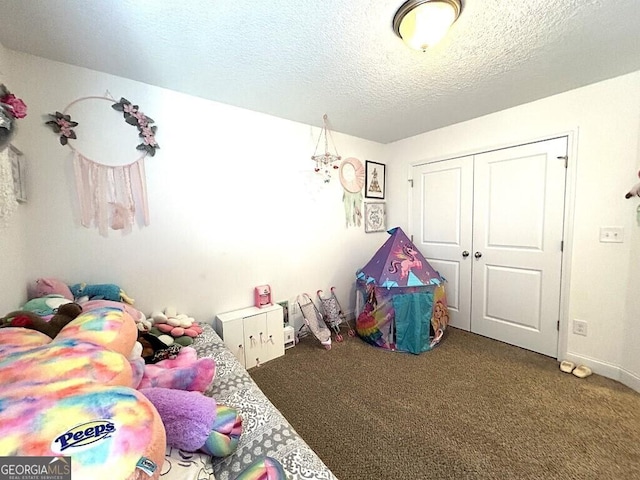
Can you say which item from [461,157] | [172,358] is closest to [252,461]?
[172,358]

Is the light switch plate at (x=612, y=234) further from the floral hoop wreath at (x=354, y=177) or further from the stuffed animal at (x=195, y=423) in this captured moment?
the stuffed animal at (x=195, y=423)

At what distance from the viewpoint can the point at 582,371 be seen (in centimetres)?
198

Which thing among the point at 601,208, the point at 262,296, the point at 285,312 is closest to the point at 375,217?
the point at 285,312

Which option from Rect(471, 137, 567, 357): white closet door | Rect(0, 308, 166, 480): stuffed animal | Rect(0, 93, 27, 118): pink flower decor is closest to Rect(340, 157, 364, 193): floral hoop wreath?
Rect(471, 137, 567, 357): white closet door

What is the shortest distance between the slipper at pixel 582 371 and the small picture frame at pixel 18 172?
394 cm

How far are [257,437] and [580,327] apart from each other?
267cm

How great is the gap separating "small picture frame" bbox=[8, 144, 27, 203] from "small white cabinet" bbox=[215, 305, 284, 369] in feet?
4.71

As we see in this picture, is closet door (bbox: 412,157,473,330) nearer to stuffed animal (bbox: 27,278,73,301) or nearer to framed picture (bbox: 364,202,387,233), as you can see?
framed picture (bbox: 364,202,387,233)

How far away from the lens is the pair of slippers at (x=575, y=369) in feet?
6.44

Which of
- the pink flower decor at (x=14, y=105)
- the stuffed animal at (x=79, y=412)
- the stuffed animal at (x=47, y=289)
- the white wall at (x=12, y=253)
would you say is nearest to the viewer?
the stuffed animal at (x=79, y=412)

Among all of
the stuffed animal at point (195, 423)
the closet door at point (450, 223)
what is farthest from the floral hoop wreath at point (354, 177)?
the stuffed animal at point (195, 423)

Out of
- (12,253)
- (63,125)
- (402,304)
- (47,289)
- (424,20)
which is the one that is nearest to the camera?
(424,20)

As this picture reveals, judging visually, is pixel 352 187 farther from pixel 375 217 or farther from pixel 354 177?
pixel 375 217

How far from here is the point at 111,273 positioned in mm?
1782
